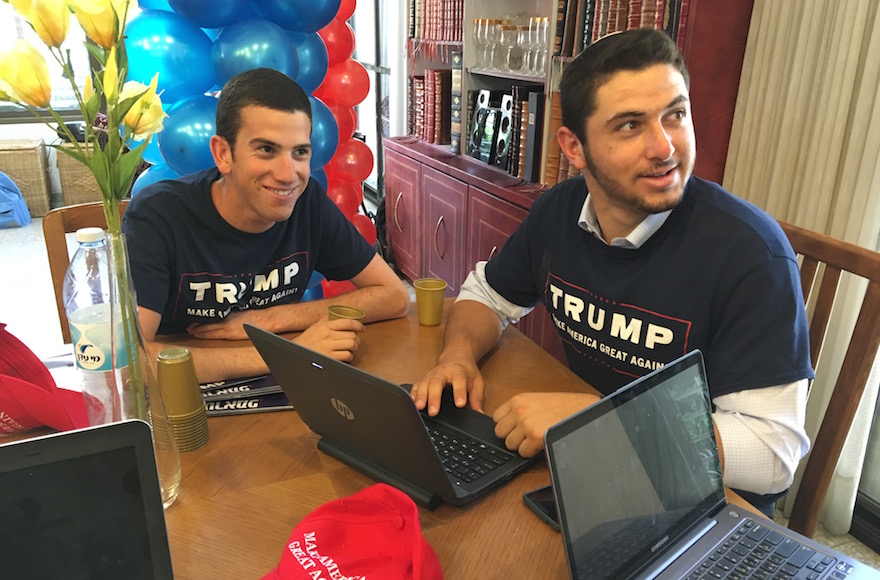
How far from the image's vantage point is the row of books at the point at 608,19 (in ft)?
6.59

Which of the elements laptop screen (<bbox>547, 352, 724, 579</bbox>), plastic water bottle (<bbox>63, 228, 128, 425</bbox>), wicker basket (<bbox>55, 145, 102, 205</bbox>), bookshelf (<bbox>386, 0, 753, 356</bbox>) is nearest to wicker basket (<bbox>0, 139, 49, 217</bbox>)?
wicker basket (<bbox>55, 145, 102, 205</bbox>)

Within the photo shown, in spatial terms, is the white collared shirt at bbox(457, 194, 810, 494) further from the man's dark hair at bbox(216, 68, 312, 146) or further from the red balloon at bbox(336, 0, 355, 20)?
the red balloon at bbox(336, 0, 355, 20)

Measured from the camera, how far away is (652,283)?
1.22 meters

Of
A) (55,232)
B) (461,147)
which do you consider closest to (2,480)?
(55,232)

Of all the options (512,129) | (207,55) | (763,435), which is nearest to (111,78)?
(763,435)

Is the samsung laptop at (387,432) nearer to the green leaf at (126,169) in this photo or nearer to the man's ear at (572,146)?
the green leaf at (126,169)

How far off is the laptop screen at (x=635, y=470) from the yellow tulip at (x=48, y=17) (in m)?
0.67

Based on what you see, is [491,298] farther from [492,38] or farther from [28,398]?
[492,38]

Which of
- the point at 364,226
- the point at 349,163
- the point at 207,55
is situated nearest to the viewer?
the point at 207,55

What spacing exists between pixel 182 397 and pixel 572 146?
87 cm

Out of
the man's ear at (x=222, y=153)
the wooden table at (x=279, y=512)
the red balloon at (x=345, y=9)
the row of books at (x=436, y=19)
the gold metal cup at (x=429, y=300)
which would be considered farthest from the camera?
the row of books at (x=436, y=19)

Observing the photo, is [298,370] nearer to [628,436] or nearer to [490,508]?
[490,508]

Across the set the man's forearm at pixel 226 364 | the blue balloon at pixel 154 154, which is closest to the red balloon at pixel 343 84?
the blue balloon at pixel 154 154

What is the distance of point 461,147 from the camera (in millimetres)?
3412
